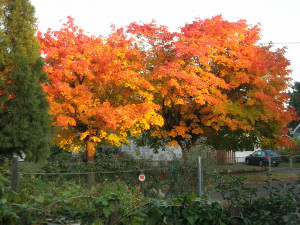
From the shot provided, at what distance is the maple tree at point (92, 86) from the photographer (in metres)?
12.9

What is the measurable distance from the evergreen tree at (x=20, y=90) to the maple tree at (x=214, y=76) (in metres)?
5.78

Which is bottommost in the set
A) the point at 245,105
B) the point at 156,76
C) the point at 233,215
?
the point at 233,215

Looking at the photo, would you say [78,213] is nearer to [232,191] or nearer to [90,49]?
[232,191]

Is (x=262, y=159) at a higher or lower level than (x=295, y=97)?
lower

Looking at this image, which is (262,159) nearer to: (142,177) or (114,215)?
(142,177)

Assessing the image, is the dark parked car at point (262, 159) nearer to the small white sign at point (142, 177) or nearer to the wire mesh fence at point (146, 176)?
the wire mesh fence at point (146, 176)

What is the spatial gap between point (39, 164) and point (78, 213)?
22.9ft

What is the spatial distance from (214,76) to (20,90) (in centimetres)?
863

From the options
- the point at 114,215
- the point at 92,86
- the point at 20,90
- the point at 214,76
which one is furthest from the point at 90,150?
the point at 114,215

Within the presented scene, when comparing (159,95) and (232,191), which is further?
(159,95)

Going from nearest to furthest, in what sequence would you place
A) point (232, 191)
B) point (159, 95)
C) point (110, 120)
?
point (232, 191)
point (110, 120)
point (159, 95)

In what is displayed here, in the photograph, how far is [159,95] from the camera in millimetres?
16250

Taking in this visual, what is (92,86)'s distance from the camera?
14.3m

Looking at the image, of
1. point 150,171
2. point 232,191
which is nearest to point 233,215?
point 232,191
